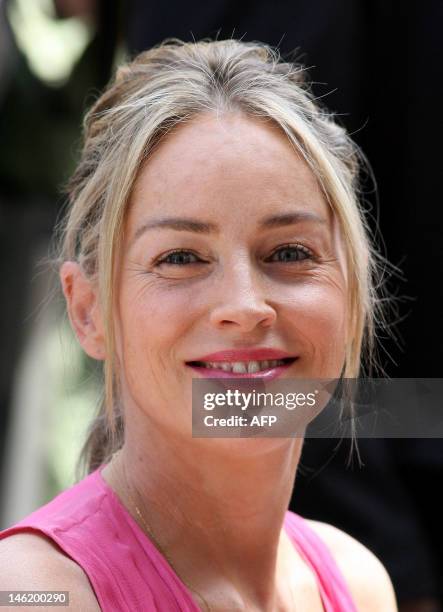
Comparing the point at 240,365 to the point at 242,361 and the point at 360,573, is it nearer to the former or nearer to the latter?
the point at 242,361

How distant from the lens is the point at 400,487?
2350 mm

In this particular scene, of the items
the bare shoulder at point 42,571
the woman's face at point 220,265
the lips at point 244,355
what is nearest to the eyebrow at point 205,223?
the woman's face at point 220,265

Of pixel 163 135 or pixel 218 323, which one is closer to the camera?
pixel 218 323

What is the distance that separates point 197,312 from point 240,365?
0.09 meters

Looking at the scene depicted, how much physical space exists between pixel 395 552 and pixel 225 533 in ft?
2.95

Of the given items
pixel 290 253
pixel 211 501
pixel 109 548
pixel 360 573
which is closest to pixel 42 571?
pixel 109 548

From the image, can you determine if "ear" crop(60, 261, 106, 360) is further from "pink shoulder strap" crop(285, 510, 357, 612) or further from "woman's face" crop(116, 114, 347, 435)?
"pink shoulder strap" crop(285, 510, 357, 612)

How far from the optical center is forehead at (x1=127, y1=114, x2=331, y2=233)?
1345mm

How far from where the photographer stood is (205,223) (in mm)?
1343

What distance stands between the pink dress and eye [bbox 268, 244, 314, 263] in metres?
0.40

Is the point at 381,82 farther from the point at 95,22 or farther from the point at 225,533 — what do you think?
the point at 225,533

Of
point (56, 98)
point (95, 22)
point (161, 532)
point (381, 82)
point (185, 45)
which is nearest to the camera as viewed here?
point (161, 532)

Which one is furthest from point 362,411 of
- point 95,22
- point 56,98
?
point 56,98

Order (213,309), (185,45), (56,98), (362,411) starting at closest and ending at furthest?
(213,309), (185,45), (362,411), (56,98)
